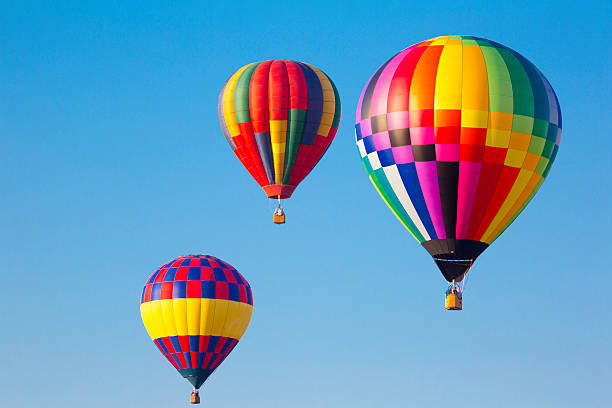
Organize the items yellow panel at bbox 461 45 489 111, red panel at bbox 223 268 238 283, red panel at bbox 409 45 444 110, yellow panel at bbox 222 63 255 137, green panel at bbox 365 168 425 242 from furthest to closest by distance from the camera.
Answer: red panel at bbox 223 268 238 283
yellow panel at bbox 222 63 255 137
green panel at bbox 365 168 425 242
red panel at bbox 409 45 444 110
yellow panel at bbox 461 45 489 111

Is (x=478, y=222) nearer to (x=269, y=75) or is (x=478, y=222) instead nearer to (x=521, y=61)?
(x=521, y=61)

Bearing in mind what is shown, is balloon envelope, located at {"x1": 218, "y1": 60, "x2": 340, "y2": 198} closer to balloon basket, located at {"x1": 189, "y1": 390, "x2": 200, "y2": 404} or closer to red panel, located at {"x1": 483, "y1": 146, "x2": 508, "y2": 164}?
balloon basket, located at {"x1": 189, "y1": 390, "x2": 200, "y2": 404}

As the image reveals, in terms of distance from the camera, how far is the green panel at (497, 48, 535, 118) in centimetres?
3850

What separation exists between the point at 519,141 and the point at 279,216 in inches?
516

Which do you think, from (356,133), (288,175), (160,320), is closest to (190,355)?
(160,320)

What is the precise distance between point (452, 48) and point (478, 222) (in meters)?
4.45

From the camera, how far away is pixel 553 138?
39.4 meters

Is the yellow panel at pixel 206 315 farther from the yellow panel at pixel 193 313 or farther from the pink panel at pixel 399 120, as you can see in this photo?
the pink panel at pixel 399 120

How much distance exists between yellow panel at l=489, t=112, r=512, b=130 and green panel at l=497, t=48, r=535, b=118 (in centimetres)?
28

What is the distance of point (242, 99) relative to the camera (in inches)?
1930

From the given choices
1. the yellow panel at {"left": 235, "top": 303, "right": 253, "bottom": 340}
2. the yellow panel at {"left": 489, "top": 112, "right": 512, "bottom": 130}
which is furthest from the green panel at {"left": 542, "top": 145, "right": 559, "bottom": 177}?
the yellow panel at {"left": 235, "top": 303, "right": 253, "bottom": 340}

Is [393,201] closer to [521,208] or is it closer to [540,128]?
[521,208]

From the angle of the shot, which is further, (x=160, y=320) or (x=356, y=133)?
(x=160, y=320)

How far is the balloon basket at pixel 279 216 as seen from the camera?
4984 centimetres
